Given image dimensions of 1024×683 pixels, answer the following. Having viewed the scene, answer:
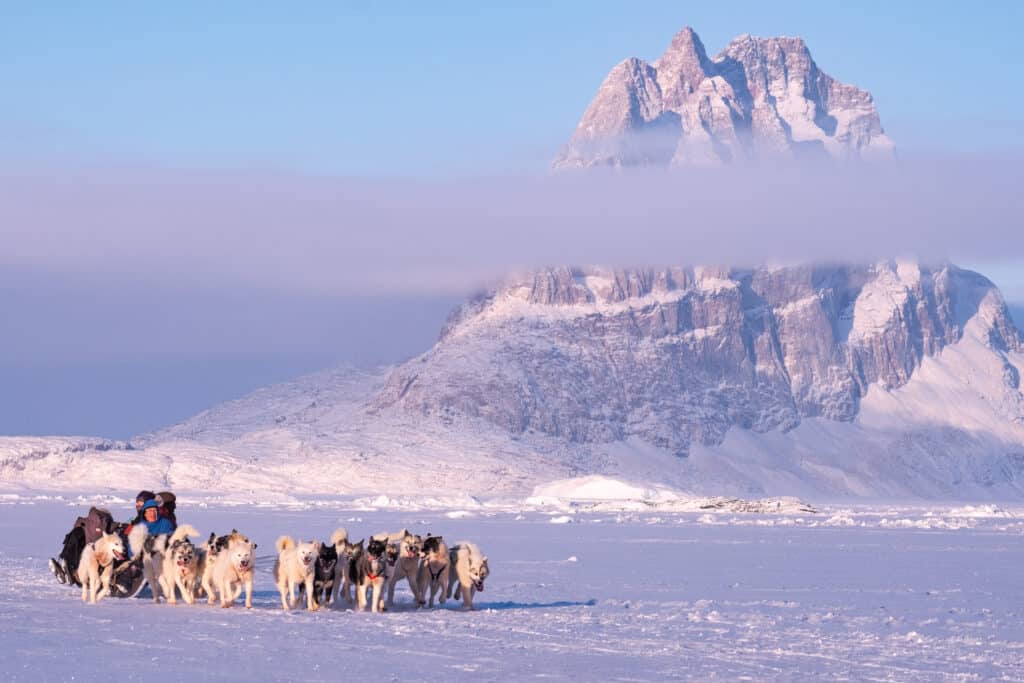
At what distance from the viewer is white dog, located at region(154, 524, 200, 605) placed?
99.0ft

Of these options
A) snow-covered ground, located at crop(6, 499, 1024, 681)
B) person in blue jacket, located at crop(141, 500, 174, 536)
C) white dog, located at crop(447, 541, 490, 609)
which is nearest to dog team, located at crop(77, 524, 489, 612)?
white dog, located at crop(447, 541, 490, 609)

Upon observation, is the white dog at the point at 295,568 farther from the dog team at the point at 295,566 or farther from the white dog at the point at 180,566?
the white dog at the point at 180,566

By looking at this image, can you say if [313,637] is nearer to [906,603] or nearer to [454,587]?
[454,587]

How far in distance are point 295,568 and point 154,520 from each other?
16.1 ft

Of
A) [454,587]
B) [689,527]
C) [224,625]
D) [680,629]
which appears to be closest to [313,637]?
[224,625]

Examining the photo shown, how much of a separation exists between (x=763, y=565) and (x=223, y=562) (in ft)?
77.3

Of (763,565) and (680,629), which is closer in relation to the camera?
(680,629)

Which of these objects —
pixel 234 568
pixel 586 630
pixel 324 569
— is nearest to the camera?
pixel 586 630

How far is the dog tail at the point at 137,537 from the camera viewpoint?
3145cm

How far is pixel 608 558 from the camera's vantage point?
52375 mm

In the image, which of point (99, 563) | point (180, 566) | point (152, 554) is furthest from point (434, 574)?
point (99, 563)

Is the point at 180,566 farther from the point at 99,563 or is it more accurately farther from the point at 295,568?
the point at 295,568

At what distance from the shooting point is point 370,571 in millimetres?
29906

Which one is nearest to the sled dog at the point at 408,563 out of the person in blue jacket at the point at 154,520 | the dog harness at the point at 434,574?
the dog harness at the point at 434,574
